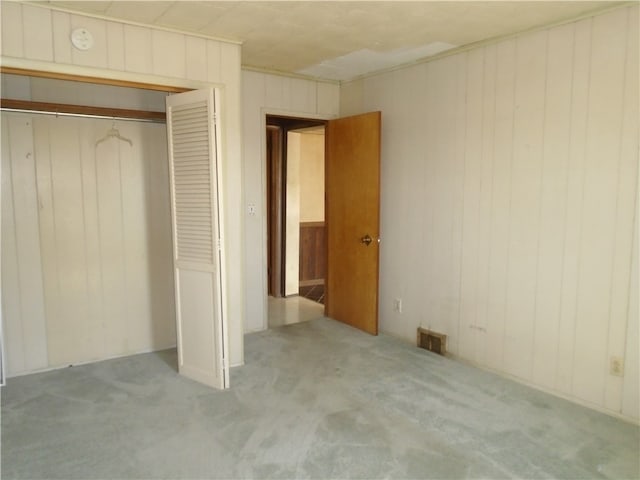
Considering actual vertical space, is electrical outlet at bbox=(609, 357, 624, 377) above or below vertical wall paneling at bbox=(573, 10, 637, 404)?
below

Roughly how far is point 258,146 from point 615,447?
11.8 ft

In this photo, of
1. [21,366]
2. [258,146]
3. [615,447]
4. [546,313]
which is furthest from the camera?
[258,146]

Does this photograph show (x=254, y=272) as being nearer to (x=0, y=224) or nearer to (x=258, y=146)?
(x=258, y=146)

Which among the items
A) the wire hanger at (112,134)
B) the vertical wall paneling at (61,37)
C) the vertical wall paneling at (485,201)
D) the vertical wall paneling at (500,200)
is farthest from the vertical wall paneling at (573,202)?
the wire hanger at (112,134)

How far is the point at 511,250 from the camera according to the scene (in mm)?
3447

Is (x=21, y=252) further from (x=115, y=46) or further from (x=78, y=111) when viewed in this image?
(x=115, y=46)

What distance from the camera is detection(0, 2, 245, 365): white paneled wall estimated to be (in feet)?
9.30

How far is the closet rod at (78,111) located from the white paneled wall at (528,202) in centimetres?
213

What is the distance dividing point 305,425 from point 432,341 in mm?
1669

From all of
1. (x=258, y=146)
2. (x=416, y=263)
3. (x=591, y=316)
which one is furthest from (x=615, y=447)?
(x=258, y=146)

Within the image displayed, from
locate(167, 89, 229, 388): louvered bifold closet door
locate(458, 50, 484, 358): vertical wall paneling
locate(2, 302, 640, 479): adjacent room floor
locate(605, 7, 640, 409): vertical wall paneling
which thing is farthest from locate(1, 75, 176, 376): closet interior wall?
locate(605, 7, 640, 409): vertical wall paneling

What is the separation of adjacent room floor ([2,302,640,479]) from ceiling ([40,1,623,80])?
2.48m

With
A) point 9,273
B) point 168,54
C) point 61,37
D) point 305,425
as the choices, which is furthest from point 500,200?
point 9,273

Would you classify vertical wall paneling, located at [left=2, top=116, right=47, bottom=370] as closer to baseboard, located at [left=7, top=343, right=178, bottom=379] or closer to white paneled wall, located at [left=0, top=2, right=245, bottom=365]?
baseboard, located at [left=7, top=343, right=178, bottom=379]
